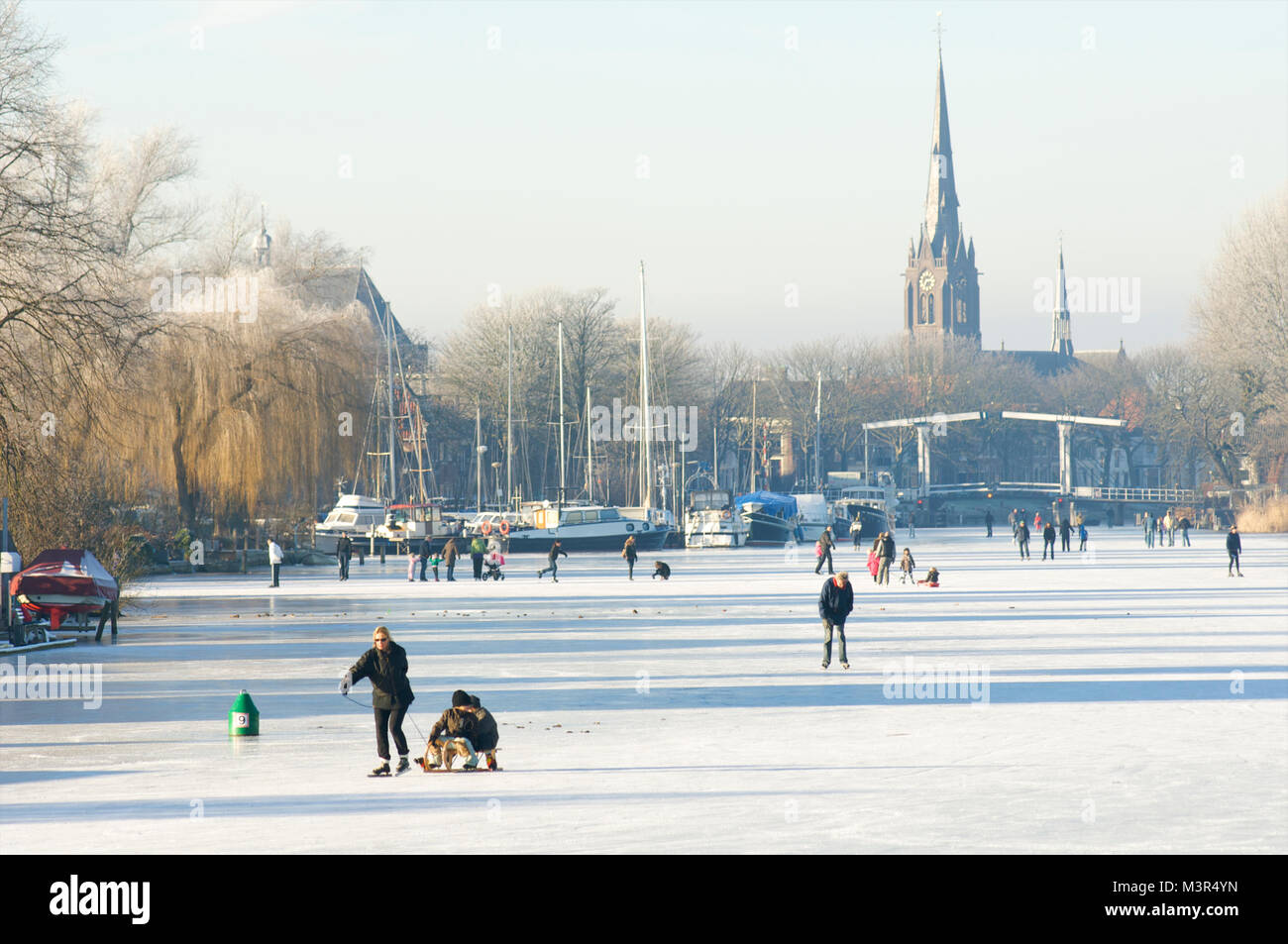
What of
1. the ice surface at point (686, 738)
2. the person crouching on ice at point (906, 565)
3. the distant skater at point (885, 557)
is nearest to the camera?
the ice surface at point (686, 738)

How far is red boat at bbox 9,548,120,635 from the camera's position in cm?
2344

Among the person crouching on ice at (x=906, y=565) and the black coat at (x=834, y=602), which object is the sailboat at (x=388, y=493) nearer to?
the person crouching on ice at (x=906, y=565)

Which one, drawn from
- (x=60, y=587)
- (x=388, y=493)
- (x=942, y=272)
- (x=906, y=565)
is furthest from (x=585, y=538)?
(x=942, y=272)

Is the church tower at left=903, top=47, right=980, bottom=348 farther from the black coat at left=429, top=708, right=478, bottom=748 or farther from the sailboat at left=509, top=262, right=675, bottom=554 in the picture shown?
the black coat at left=429, top=708, right=478, bottom=748

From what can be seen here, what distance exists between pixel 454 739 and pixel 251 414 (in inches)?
1331

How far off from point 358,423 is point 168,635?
23.8m

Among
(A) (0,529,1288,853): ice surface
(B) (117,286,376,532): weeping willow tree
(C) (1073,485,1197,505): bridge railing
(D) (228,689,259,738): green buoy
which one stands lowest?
(A) (0,529,1288,853): ice surface

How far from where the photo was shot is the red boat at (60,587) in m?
23.4

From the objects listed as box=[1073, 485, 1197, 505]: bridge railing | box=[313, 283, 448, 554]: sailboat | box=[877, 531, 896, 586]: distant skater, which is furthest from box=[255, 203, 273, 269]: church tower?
box=[1073, 485, 1197, 505]: bridge railing

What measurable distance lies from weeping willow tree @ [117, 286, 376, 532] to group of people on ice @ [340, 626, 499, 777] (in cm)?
3074

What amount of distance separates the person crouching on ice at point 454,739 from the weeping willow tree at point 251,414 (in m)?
31.0

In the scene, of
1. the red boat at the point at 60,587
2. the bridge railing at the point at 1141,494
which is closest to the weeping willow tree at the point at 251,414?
the red boat at the point at 60,587

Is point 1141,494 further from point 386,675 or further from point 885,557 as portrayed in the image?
point 386,675

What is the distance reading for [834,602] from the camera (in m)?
18.9
